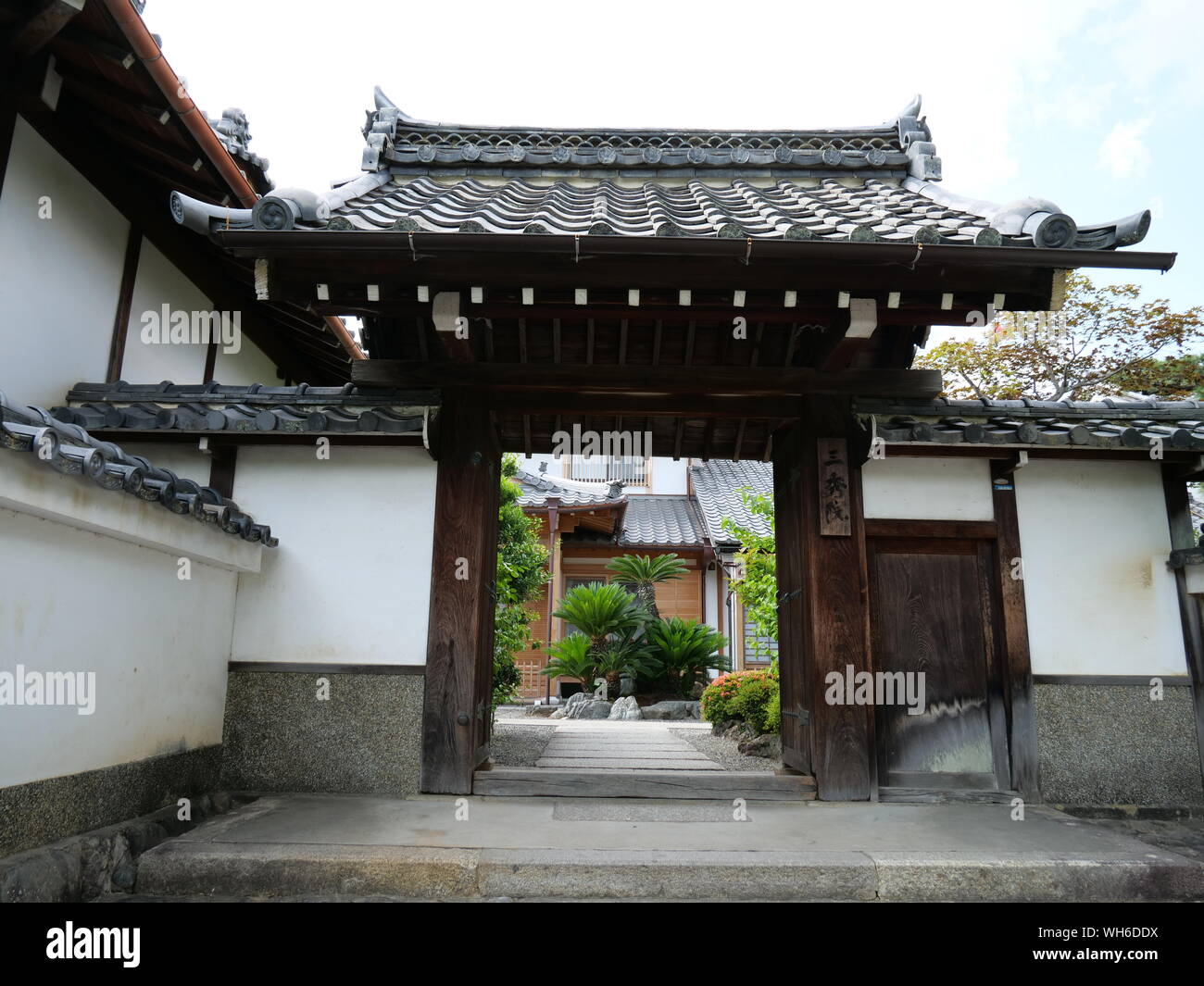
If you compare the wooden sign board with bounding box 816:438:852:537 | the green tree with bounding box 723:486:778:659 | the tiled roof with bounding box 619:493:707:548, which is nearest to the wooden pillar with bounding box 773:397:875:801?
the wooden sign board with bounding box 816:438:852:537

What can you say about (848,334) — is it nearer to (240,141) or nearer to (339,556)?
(339,556)

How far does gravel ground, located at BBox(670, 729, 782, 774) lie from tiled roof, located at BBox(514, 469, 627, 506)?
6363 mm

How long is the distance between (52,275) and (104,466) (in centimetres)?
246

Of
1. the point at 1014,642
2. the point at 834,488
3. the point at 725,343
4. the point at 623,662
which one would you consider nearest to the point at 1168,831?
the point at 1014,642

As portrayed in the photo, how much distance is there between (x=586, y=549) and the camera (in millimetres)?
16375

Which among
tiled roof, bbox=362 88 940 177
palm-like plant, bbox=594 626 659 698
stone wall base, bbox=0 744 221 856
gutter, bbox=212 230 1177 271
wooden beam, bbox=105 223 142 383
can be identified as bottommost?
stone wall base, bbox=0 744 221 856

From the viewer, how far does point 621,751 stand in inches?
283

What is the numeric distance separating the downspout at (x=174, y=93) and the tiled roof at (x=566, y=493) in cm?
984

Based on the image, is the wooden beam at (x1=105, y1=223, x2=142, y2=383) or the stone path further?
the stone path

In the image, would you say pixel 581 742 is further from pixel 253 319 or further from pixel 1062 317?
pixel 1062 317

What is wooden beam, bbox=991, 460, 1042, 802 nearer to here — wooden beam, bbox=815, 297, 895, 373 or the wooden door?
the wooden door

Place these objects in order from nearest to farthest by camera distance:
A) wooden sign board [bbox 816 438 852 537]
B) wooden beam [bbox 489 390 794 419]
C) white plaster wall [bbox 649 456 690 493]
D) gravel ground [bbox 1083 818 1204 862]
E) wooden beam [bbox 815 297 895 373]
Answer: gravel ground [bbox 1083 818 1204 862]
wooden beam [bbox 815 297 895 373]
wooden sign board [bbox 816 438 852 537]
wooden beam [bbox 489 390 794 419]
white plaster wall [bbox 649 456 690 493]

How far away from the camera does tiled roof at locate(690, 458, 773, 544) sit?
1692 cm

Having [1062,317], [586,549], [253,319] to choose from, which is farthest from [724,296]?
[586,549]
